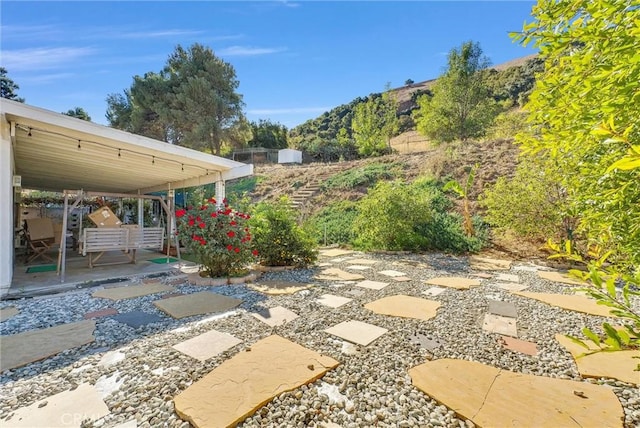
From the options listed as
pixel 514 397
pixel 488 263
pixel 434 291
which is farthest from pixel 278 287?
pixel 488 263

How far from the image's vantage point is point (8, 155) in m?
4.22

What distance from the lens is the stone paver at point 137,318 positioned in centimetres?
326

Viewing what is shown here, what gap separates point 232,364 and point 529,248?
8228 millimetres

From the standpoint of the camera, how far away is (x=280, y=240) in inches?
242

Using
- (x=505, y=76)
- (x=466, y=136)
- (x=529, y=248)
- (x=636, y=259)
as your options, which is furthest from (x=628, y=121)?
(x=505, y=76)

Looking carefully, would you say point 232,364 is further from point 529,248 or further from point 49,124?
point 529,248

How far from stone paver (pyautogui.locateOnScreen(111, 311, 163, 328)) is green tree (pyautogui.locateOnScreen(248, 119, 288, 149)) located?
2508cm

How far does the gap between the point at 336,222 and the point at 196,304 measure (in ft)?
24.7

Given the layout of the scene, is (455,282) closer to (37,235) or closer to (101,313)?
(101,313)

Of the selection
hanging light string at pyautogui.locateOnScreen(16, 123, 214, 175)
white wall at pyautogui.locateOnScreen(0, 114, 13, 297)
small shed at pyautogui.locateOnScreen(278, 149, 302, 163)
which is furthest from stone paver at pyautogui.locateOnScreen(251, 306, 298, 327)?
small shed at pyautogui.locateOnScreen(278, 149, 302, 163)

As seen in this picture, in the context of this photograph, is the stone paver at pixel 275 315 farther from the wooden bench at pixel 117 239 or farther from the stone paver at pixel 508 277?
the wooden bench at pixel 117 239

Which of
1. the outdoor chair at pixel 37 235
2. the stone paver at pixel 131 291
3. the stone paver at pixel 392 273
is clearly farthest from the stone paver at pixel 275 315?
the outdoor chair at pixel 37 235

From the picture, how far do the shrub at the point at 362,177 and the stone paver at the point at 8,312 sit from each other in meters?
11.3

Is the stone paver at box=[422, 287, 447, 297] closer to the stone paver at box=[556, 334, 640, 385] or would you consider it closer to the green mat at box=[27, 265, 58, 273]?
the stone paver at box=[556, 334, 640, 385]
